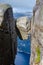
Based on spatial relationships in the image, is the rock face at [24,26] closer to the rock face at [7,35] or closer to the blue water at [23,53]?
the rock face at [7,35]

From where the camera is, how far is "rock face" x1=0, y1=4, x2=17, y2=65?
16.4 feet

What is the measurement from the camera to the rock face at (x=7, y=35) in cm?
501

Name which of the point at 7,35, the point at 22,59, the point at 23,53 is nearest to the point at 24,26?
the point at 7,35

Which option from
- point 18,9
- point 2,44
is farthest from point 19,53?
point 18,9

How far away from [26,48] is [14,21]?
192 cm

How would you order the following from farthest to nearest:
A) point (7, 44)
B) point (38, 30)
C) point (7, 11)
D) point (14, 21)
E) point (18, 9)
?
point (18, 9)
point (14, 21)
point (7, 44)
point (7, 11)
point (38, 30)

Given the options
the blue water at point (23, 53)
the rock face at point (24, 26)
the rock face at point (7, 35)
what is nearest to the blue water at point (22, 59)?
the blue water at point (23, 53)

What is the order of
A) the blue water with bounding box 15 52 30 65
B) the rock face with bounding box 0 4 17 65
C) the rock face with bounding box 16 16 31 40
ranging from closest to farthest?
the rock face with bounding box 0 4 17 65 < the rock face with bounding box 16 16 31 40 < the blue water with bounding box 15 52 30 65

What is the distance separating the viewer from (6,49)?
5.56 m

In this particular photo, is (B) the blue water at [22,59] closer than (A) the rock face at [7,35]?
No

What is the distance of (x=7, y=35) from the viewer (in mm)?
5461

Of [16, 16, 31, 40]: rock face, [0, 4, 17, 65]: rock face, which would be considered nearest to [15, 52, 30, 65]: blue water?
[0, 4, 17, 65]: rock face

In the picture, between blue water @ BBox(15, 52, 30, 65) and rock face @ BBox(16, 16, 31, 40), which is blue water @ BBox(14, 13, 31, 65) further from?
rock face @ BBox(16, 16, 31, 40)

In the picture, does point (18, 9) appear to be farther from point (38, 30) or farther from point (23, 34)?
point (38, 30)
